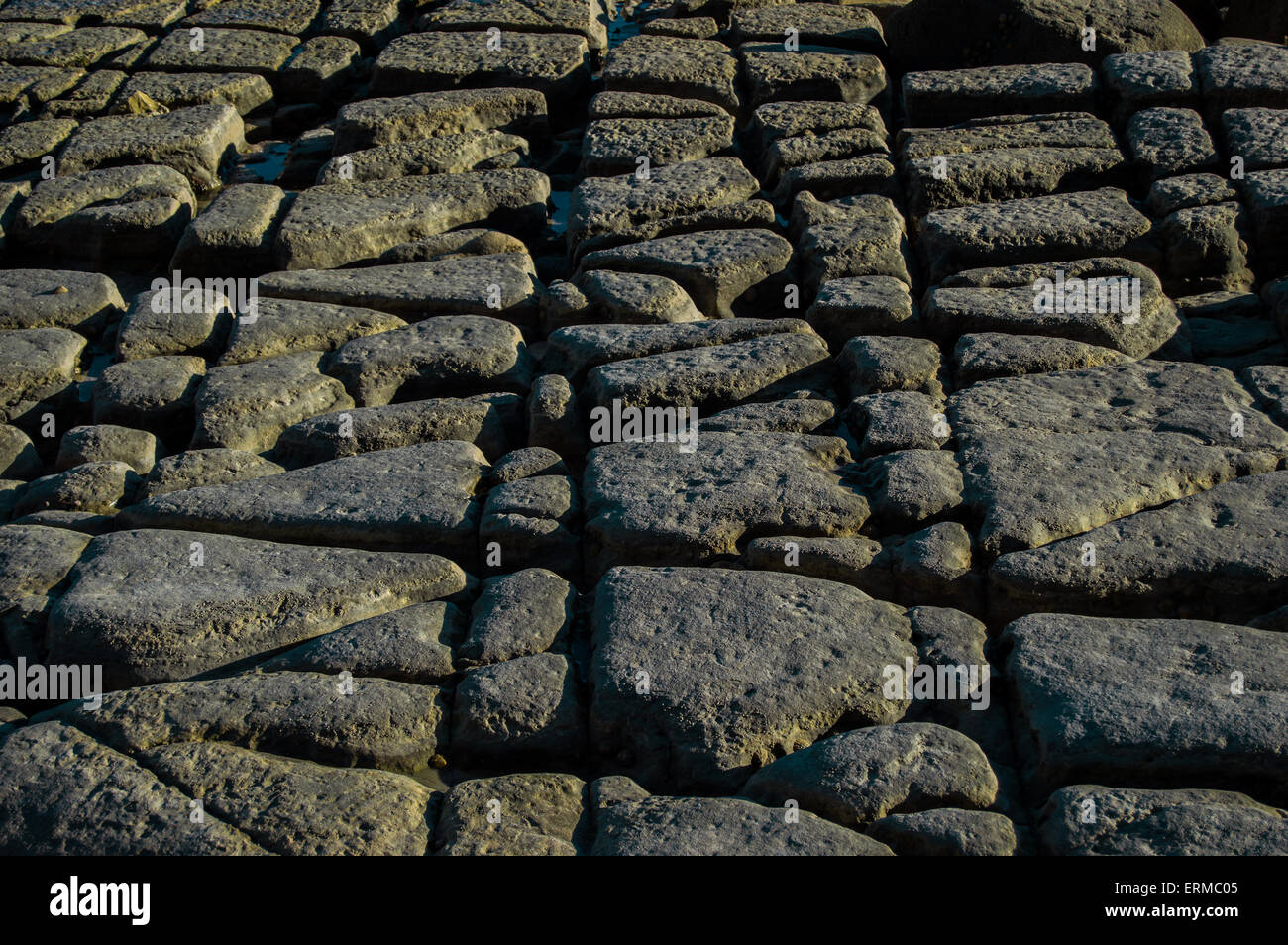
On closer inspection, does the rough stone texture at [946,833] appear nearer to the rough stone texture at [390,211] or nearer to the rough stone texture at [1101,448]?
the rough stone texture at [1101,448]

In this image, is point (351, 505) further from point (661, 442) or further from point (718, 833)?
point (718, 833)

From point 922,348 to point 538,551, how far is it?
1.37 meters

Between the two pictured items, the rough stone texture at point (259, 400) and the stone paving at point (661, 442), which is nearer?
the stone paving at point (661, 442)

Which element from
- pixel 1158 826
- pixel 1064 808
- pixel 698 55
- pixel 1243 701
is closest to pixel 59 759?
pixel 1064 808

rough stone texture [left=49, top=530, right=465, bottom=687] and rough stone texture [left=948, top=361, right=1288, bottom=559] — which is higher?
rough stone texture [left=948, top=361, right=1288, bottom=559]

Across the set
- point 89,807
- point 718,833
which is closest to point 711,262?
point 718,833

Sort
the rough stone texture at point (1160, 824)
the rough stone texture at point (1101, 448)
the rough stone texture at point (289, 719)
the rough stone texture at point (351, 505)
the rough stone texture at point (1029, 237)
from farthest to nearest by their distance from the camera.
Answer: the rough stone texture at point (1029, 237), the rough stone texture at point (351, 505), the rough stone texture at point (1101, 448), the rough stone texture at point (289, 719), the rough stone texture at point (1160, 824)

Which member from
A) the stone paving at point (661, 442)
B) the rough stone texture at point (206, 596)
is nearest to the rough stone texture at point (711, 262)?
the stone paving at point (661, 442)

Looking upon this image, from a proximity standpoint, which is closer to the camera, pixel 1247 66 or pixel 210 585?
pixel 210 585

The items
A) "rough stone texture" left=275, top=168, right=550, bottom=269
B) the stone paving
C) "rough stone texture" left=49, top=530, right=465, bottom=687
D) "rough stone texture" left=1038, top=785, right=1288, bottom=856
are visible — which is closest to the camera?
"rough stone texture" left=1038, top=785, right=1288, bottom=856

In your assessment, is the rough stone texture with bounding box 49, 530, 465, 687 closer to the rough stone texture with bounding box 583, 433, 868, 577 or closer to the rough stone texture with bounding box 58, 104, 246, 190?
the rough stone texture with bounding box 583, 433, 868, 577

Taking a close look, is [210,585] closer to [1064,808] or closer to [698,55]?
[1064,808]

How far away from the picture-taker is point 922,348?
12.5 ft

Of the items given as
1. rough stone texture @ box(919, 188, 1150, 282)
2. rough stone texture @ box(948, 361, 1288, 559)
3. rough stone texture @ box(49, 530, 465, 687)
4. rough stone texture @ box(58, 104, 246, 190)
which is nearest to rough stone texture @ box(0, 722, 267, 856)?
rough stone texture @ box(49, 530, 465, 687)
